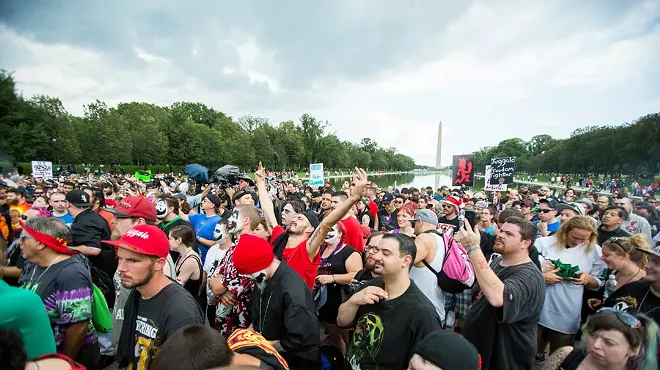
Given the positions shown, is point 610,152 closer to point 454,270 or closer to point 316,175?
point 316,175

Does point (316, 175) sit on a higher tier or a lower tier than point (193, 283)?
higher

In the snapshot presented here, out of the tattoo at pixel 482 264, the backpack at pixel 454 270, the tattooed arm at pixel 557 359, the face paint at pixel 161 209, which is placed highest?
the face paint at pixel 161 209

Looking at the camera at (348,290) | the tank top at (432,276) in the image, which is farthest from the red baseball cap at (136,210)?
the tank top at (432,276)

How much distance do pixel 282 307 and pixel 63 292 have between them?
187cm

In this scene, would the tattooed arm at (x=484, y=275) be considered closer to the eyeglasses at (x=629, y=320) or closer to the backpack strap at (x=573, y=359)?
the backpack strap at (x=573, y=359)

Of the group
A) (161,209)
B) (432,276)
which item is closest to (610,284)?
(432,276)

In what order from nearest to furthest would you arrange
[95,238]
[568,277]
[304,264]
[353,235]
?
[304,264], [568,277], [95,238], [353,235]

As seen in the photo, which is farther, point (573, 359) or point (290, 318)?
point (290, 318)

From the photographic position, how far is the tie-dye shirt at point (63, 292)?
2.71 meters

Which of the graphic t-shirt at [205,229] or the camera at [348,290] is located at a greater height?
the graphic t-shirt at [205,229]

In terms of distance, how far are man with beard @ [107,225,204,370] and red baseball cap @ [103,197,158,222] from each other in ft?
5.74

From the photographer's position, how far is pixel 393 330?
2305 mm

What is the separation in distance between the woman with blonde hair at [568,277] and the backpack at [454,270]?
1158 mm

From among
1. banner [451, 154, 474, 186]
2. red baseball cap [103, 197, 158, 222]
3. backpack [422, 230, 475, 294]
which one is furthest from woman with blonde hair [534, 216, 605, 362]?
banner [451, 154, 474, 186]
